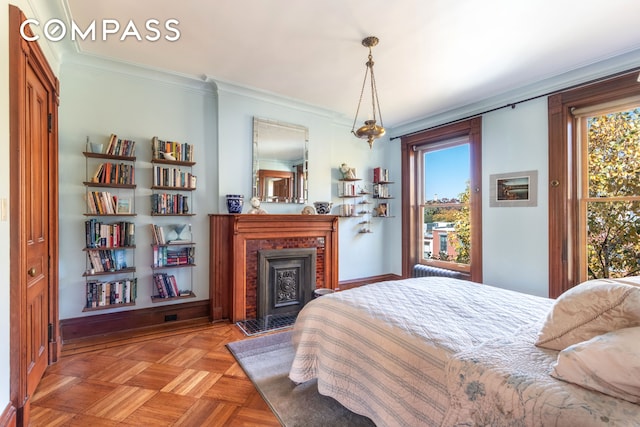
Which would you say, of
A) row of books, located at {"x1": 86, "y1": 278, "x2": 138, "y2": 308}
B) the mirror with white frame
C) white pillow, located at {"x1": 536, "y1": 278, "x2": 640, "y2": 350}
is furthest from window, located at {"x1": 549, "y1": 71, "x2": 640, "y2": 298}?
row of books, located at {"x1": 86, "y1": 278, "x2": 138, "y2": 308}

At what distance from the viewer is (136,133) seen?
9.77ft

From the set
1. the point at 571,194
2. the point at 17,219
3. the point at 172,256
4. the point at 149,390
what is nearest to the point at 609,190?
the point at 571,194

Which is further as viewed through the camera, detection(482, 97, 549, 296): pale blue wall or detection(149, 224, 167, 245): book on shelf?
detection(482, 97, 549, 296): pale blue wall

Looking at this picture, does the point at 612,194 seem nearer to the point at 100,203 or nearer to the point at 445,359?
the point at 445,359

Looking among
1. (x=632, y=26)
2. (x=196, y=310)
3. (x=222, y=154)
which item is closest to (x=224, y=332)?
(x=196, y=310)

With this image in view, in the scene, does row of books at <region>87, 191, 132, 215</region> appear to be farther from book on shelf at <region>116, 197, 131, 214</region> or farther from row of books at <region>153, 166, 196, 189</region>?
row of books at <region>153, 166, 196, 189</region>

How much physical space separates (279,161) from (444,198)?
2.35 metres

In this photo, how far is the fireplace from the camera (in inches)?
131

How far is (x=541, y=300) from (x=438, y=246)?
2.34 metres

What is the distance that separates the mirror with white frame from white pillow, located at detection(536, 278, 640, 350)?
115 inches

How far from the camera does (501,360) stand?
43.9 inches

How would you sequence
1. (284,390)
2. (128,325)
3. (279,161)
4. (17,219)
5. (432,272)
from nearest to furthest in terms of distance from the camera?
(17,219) → (284,390) → (128,325) → (279,161) → (432,272)

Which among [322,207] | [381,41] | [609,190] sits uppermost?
[381,41]

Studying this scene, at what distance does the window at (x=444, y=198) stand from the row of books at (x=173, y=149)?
9.96 ft
